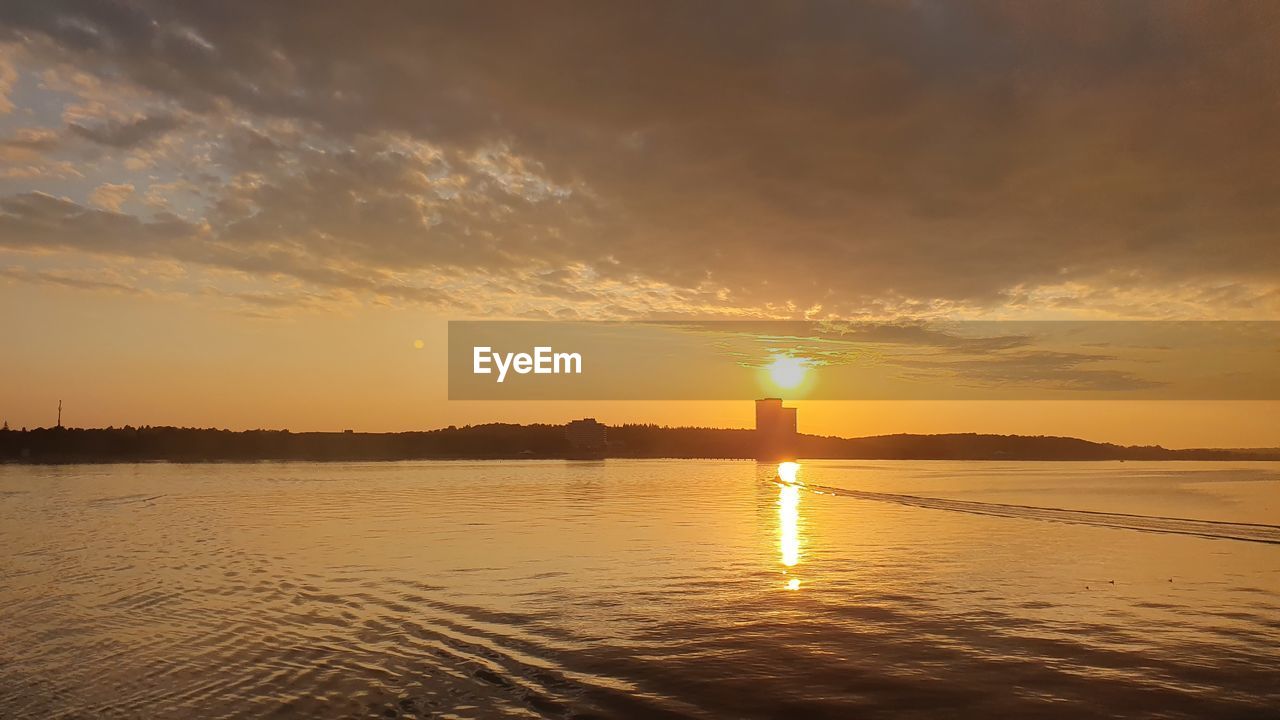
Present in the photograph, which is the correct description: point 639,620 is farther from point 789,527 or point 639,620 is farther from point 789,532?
point 789,527

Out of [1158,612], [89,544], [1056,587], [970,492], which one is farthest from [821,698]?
[970,492]

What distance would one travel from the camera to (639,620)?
22.6 m

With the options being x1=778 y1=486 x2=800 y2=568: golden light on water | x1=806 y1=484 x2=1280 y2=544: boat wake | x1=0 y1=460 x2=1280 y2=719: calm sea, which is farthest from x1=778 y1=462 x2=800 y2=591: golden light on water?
x1=806 y1=484 x2=1280 y2=544: boat wake

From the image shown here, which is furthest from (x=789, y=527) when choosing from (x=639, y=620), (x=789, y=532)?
(x=639, y=620)

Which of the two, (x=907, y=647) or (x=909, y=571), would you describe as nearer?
(x=907, y=647)

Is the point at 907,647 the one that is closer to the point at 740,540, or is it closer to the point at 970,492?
the point at 740,540

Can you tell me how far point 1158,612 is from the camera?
23344 millimetres

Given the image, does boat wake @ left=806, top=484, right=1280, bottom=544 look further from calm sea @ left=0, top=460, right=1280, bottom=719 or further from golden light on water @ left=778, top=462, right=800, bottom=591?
golden light on water @ left=778, top=462, right=800, bottom=591

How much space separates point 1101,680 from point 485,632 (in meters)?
13.8

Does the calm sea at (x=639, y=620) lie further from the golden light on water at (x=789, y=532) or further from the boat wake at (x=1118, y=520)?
the boat wake at (x=1118, y=520)

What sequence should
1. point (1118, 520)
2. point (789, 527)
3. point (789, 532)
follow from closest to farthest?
point (789, 532) < point (789, 527) < point (1118, 520)

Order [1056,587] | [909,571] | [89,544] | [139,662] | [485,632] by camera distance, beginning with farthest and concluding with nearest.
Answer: [89,544] → [909,571] → [1056,587] → [485,632] → [139,662]

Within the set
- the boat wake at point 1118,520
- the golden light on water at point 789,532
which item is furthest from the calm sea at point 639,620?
the boat wake at point 1118,520

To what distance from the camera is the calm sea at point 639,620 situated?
15492 millimetres
